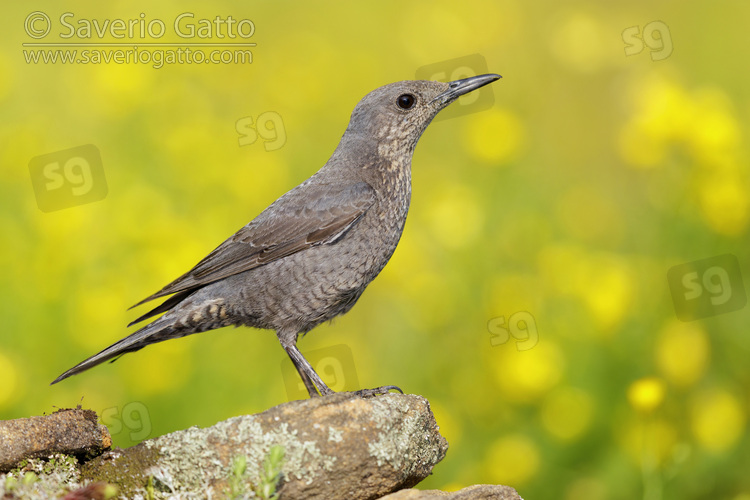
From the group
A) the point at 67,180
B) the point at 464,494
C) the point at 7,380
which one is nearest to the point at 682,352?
the point at 464,494

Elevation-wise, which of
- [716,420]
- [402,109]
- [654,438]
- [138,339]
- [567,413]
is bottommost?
[716,420]

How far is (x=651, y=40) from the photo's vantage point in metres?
8.04

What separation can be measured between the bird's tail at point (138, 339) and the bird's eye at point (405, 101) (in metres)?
2.04

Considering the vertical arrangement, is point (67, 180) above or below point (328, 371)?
above

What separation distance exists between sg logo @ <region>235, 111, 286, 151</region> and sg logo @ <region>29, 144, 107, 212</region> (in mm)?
1400

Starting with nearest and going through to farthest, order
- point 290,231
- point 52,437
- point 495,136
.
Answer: point 52,437, point 290,231, point 495,136

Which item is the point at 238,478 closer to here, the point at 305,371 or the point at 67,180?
the point at 305,371

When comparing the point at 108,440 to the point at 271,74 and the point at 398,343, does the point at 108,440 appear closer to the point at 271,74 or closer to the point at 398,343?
the point at 398,343

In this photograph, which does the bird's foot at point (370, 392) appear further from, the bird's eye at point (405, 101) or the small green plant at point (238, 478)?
the bird's eye at point (405, 101)

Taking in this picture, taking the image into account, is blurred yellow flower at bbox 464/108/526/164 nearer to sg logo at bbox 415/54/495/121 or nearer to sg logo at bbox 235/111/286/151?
sg logo at bbox 415/54/495/121

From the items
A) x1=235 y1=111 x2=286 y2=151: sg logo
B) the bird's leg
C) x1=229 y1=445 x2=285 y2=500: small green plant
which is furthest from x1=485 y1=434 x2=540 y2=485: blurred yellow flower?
x1=235 y1=111 x2=286 y2=151: sg logo

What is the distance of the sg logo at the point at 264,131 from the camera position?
8156mm

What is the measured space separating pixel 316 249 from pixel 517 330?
7.05ft

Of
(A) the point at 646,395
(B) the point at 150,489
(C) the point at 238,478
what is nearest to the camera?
(C) the point at 238,478
